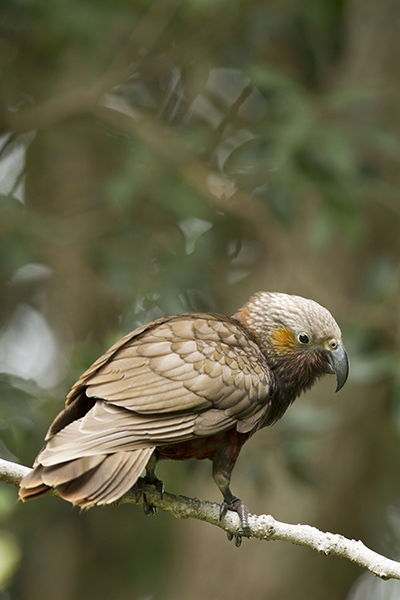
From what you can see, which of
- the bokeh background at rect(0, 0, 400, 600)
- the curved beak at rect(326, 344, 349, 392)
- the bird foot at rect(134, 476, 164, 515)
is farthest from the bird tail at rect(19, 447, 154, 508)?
the bokeh background at rect(0, 0, 400, 600)

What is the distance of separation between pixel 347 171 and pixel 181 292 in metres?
1.14

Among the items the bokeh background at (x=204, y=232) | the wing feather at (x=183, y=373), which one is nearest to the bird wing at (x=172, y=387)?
the wing feather at (x=183, y=373)

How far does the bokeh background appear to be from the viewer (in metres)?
4.66

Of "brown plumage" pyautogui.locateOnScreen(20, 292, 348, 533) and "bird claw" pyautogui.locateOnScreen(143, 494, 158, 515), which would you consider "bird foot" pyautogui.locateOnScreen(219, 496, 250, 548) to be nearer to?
"brown plumage" pyautogui.locateOnScreen(20, 292, 348, 533)

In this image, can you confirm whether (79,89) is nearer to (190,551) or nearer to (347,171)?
(347,171)

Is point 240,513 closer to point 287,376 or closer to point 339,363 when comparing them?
point 287,376

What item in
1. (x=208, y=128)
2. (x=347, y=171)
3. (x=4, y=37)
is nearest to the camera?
(x=347, y=171)

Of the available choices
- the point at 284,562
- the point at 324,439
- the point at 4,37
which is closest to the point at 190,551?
the point at 284,562

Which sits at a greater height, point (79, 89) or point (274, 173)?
point (274, 173)

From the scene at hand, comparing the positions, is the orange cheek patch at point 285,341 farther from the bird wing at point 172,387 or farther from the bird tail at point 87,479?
the bird tail at point 87,479

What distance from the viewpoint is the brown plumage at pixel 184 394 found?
2447 millimetres

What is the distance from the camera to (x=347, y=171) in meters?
4.53

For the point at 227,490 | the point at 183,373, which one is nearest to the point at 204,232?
the point at 183,373

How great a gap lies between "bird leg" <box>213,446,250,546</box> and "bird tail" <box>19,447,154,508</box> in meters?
0.44
